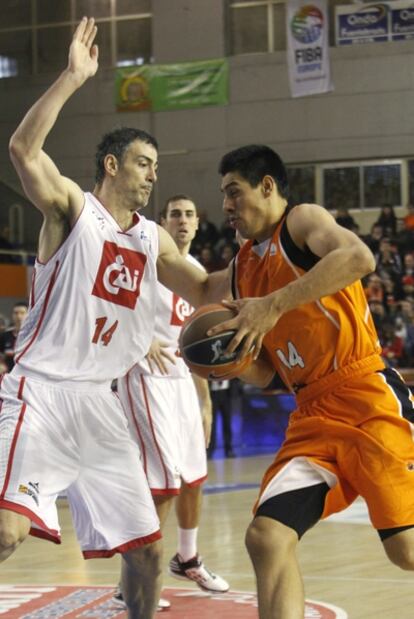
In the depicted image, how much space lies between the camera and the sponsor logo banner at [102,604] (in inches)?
225

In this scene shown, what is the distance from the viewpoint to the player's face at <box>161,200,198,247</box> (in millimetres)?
6855

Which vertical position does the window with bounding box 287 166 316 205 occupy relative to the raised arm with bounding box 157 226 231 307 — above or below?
below

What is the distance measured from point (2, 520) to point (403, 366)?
419 inches

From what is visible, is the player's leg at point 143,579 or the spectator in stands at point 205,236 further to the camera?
the spectator in stands at point 205,236

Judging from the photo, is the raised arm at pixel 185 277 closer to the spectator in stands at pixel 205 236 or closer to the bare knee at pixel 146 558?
the bare knee at pixel 146 558

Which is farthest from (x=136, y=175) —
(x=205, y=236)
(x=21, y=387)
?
(x=205, y=236)

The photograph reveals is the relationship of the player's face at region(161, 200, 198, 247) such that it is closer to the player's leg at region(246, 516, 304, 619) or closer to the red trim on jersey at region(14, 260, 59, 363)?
the red trim on jersey at region(14, 260, 59, 363)

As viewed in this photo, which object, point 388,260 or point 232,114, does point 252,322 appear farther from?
point 232,114

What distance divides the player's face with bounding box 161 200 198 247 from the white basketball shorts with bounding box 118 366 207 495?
2.53 ft

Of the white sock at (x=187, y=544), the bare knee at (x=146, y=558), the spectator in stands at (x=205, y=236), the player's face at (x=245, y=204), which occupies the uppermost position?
the player's face at (x=245, y=204)

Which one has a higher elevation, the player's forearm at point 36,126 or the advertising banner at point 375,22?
the advertising banner at point 375,22

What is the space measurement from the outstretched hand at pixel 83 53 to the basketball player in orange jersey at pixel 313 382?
2.15 feet

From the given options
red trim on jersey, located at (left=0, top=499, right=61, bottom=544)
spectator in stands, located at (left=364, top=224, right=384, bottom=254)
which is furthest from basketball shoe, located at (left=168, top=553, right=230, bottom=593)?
spectator in stands, located at (left=364, top=224, right=384, bottom=254)

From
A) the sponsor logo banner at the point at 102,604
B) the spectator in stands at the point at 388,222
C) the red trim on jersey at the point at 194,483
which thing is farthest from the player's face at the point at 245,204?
the spectator in stands at the point at 388,222
